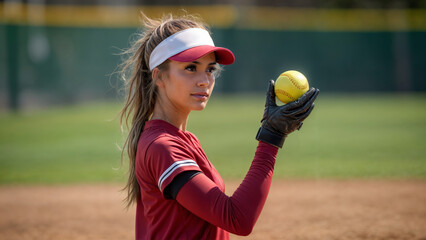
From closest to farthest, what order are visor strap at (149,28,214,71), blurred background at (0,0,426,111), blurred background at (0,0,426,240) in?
visor strap at (149,28,214,71) → blurred background at (0,0,426,240) → blurred background at (0,0,426,111)

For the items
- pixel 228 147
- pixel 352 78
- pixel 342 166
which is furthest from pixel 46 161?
pixel 352 78

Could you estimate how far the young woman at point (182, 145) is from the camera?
6.73 feet

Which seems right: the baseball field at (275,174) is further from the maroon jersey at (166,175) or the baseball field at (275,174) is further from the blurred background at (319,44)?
the blurred background at (319,44)

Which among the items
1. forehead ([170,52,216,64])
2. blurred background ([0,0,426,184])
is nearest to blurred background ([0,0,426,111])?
blurred background ([0,0,426,184])

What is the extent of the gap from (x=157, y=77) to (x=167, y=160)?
519mm

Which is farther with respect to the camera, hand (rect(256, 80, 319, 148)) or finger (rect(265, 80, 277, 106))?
finger (rect(265, 80, 277, 106))

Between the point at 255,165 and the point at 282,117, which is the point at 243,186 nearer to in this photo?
the point at 255,165

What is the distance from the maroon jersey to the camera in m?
2.09

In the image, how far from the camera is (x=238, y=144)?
9.85 meters

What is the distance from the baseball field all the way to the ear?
1.80 feet

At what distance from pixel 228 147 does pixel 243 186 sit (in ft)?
24.4

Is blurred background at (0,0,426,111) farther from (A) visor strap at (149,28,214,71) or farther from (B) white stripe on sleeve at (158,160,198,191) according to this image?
(B) white stripe on sleeve at (158,160,198,191)

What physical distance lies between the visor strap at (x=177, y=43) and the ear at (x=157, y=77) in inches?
1.0

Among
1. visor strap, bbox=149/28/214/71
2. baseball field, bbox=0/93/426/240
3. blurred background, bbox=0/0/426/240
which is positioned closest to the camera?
visor strap, bbox=149/28/214/71
